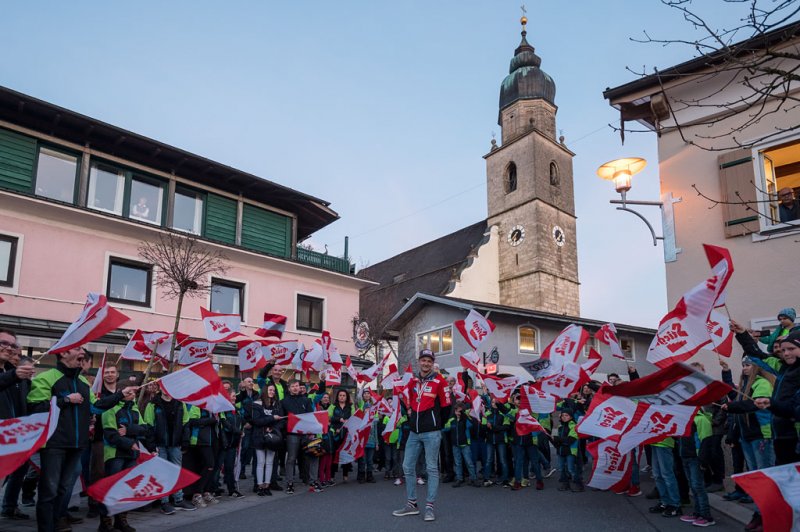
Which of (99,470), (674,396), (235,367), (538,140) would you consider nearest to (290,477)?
(99,470)

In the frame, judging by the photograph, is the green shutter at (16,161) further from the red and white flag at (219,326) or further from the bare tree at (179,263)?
the red and white flag at (219,326)

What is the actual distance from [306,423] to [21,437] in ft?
18.1

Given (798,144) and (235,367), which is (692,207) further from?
(235,367)

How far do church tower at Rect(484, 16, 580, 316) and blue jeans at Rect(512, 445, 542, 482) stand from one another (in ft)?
110

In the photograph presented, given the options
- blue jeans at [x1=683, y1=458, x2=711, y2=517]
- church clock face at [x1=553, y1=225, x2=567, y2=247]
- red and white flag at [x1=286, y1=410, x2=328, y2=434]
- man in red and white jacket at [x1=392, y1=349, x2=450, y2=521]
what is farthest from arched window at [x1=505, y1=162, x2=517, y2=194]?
blue jeans at [x1=683, y1=458, x2=711, y2=517]

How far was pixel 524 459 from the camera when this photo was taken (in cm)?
1109

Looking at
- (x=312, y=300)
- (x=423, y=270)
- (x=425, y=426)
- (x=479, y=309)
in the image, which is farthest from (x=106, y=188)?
(x=423, y=270)

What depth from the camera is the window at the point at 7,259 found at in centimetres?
1766

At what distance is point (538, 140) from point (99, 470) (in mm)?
45731

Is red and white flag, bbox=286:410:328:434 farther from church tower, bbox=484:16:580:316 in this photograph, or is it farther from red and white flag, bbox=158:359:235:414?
church tower, bbox=484:16:580:316

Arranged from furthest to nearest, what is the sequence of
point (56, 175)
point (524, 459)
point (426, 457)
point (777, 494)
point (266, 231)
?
point (266, 231) < point (56, 175) < point (524, 459) < point (426, 457) < point (777, 494)

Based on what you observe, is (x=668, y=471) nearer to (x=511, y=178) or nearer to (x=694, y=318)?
(x=694, y=318)

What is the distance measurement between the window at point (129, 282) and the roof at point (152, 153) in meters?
3.86

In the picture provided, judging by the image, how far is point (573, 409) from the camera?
11086 millimetres
